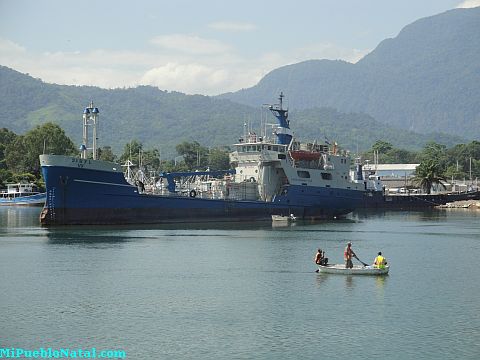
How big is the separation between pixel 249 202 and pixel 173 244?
2330 cm

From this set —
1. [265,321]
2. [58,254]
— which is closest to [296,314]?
[265,321]

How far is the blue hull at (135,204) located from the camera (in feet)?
202

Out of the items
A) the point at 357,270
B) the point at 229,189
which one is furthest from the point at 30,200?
the point at 357,270

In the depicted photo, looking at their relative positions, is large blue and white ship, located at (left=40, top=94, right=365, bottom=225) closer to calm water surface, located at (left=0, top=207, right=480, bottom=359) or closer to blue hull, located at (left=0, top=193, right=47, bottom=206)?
calm water surface, located at (left=0, top=207, right=480, bottom=359)

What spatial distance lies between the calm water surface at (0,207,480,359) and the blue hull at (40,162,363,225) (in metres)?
7.65

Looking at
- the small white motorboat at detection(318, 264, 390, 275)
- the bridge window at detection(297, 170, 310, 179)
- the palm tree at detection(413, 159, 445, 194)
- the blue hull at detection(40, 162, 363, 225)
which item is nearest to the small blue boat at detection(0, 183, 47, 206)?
the blue hull at detection(40, 162, 363, 225)

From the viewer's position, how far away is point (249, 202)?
74625 mm

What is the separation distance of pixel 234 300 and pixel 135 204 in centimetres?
3604

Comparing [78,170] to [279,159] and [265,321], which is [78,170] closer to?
[279,159]

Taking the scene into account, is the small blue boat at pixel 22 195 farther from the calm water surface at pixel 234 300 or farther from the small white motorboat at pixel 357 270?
the small white motorboat at pixel 357 270

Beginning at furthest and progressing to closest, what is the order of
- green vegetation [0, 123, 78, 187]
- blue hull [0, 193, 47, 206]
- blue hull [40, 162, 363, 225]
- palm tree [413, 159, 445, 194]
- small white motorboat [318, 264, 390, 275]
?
green vegetation [0, 123, 78, 187] < palm tree [413, 159, 445, 194] < blue hull [0, 193, 47, 206] < blue hull [40, 162, 363, 225] < small white motorboat [318, 264, 390, 275]

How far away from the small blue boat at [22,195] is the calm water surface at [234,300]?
72160 mm

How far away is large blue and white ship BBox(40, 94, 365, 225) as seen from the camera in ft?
202

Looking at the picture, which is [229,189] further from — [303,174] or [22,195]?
[22,195]
